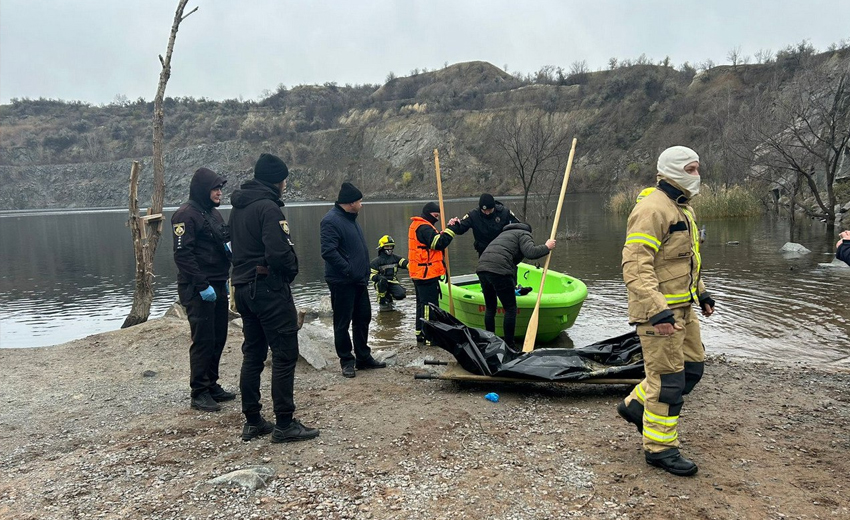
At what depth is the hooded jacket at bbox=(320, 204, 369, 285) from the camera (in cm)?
570

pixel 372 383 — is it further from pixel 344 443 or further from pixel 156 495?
pixel 156 495

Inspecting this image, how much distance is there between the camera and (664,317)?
3.21 metres

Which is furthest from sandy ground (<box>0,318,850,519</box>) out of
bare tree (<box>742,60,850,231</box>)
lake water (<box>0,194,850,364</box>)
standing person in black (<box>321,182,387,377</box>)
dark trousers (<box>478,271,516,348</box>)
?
bare tree (<box>742,60,850,231</box>)

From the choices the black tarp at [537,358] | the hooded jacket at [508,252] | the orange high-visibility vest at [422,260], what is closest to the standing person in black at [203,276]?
the black tarp at [537,358]

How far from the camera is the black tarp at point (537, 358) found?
485 cm

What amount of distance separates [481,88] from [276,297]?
85361mm

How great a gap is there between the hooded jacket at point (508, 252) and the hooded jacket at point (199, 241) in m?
2.76

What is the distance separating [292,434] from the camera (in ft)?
13.3

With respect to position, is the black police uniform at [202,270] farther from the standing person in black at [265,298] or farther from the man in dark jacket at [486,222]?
the man in dark jacket at [486,222]

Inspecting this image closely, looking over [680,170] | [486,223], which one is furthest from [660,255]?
[486,223]

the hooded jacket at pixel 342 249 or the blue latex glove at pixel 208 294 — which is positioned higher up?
the hooded jacket at pixel 342 249

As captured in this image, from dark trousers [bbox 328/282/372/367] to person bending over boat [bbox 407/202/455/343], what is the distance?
4.38 feet

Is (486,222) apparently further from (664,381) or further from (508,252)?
(664,381)

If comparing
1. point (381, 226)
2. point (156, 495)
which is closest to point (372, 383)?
point (156, 495)
